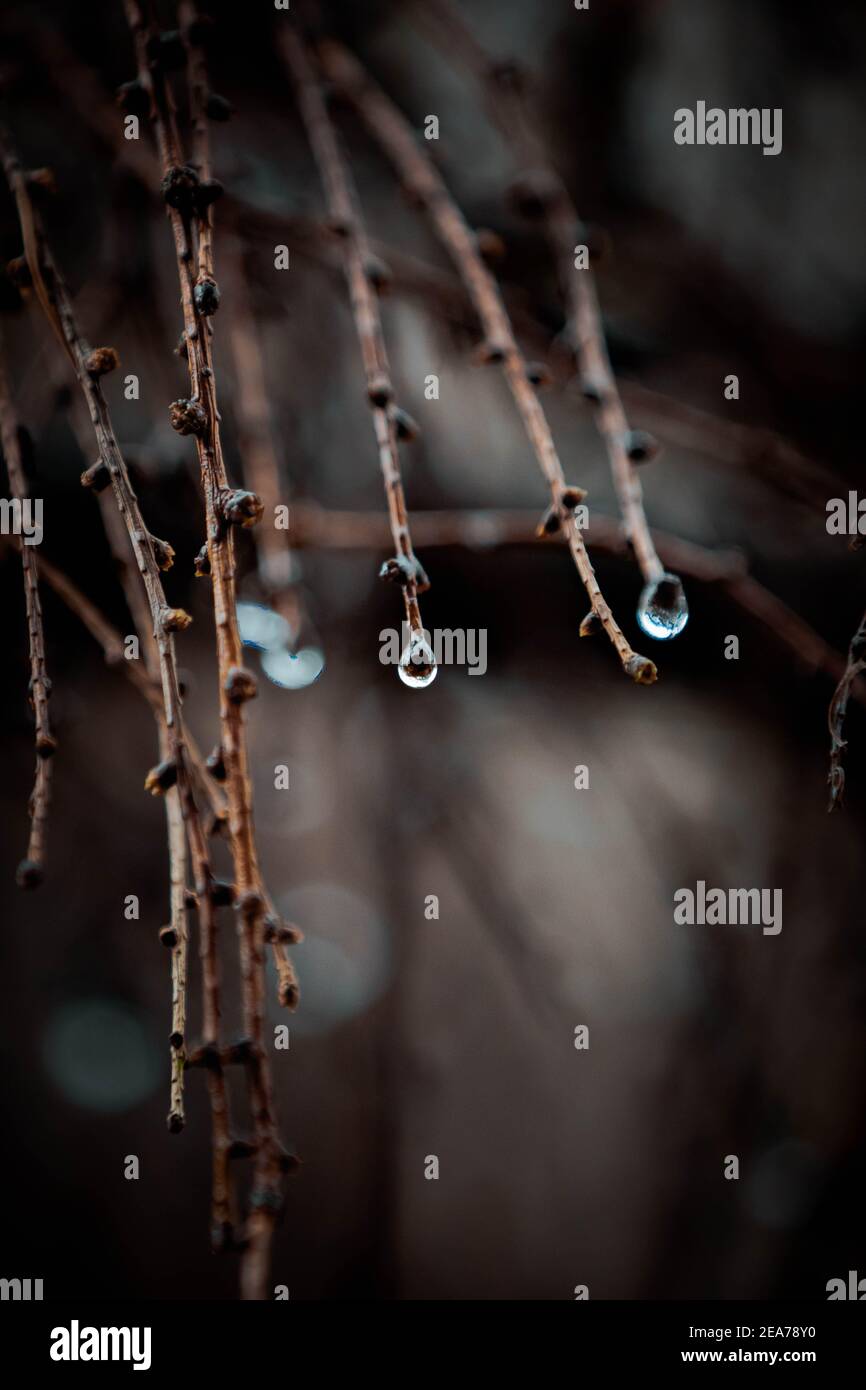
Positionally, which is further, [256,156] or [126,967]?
[126,967]

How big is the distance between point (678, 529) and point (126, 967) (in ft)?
2.59

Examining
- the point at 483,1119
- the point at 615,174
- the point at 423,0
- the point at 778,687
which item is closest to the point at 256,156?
the point at 423,0

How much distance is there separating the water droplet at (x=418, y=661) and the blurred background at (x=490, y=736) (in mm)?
326

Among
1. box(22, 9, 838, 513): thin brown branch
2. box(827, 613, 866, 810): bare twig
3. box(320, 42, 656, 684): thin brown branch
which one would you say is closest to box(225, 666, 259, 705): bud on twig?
box(320, 42, 656, 684): thin brown branch

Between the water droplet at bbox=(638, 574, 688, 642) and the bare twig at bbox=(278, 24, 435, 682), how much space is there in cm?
10

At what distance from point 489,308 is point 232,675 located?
0.27 meters

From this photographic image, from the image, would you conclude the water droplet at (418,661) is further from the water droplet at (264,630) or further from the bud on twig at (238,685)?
the water droplet at (264,630)

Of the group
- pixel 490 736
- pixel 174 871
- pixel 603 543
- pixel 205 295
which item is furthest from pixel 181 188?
pixel 490 736

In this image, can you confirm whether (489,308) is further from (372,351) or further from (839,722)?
(839,722)

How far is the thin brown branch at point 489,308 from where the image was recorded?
35 centimetres

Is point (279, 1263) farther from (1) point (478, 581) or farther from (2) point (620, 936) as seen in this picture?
(1) point (478, 581)

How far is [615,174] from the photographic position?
979 millimetres

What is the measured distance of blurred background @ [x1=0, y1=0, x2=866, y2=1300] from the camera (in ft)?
2.78

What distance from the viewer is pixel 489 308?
0.49 metres
